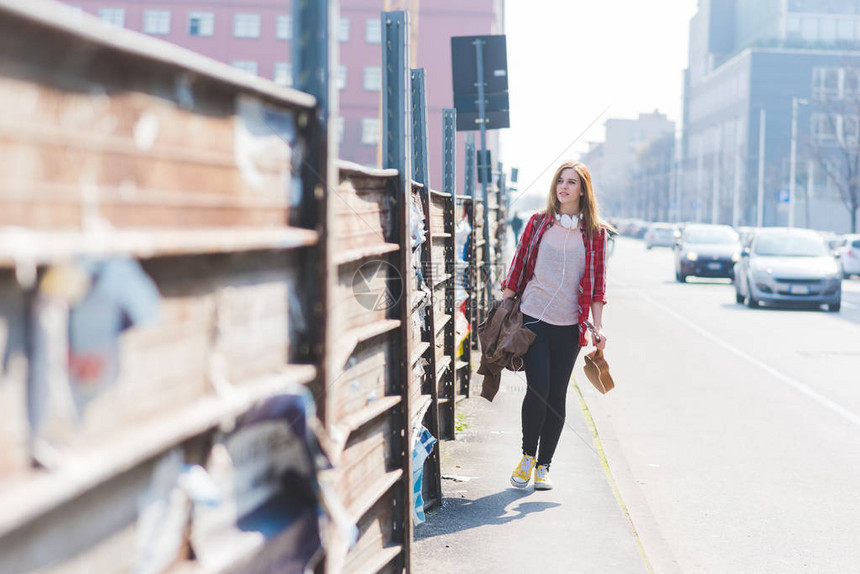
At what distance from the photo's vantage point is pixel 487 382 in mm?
5938

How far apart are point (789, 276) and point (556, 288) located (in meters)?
16.0

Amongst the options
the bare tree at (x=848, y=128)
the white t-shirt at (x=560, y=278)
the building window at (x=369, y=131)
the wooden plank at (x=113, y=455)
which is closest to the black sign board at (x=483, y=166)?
the white t-shirt at (x=560, y=278)

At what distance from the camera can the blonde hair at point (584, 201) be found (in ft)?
19.2

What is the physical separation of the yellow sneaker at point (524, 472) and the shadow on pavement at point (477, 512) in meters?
0.04

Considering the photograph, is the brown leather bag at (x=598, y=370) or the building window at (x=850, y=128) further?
the building window at (x=850, y=128)

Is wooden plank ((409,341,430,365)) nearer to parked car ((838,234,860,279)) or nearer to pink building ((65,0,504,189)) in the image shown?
parked car ((838,234,860,279))

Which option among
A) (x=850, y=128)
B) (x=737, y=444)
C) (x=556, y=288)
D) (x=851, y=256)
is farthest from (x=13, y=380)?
(x=850, y=128)

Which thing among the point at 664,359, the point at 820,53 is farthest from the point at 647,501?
the point at 820,53

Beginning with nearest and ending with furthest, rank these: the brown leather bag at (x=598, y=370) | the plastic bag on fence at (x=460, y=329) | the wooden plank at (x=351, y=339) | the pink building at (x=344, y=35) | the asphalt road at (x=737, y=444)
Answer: the wooden plank at (x=351, y=339) < the asphalt road at (x=737, y=444) < the brown leather bag at (x=598, y=370) < the plastic bag on fence at (x=460, y=329) < the pink building at (x=344, y=35)

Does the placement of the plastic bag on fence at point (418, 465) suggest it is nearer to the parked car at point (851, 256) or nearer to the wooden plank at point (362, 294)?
the wooden plank at point (362, 294)

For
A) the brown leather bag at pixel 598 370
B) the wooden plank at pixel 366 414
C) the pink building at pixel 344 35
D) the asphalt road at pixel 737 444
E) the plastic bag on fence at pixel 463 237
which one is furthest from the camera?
the pink building at pixel 344 35

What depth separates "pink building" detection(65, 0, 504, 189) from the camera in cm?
8306

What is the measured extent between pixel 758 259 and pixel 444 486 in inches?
658

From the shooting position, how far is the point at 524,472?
5.98 meters
